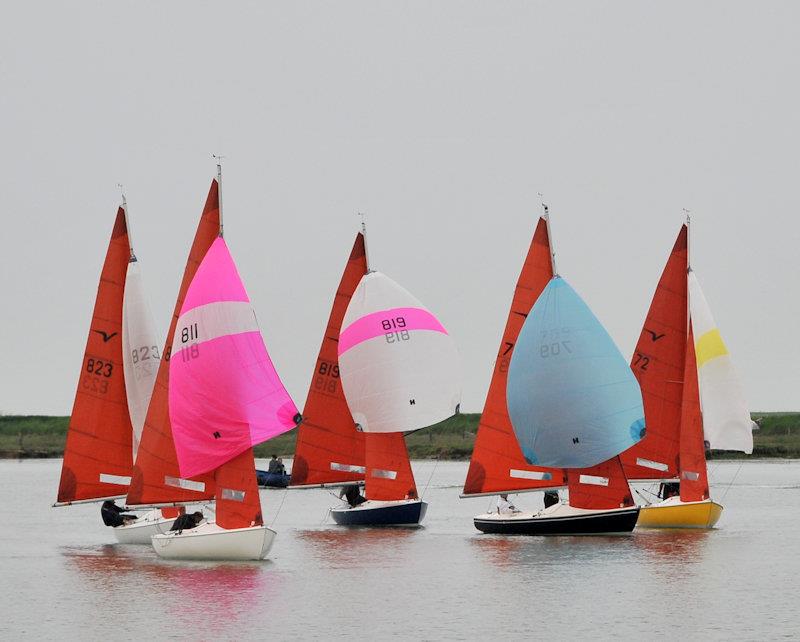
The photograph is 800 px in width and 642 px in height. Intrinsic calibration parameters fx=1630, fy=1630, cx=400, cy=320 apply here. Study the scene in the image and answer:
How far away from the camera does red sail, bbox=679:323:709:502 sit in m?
45.2

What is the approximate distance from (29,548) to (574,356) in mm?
16286

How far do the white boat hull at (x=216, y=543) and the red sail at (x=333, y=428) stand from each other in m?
12.3

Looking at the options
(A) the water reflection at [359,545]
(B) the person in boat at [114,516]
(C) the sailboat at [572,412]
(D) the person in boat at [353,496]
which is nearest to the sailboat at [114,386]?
(B) the person in boat at [114,516]

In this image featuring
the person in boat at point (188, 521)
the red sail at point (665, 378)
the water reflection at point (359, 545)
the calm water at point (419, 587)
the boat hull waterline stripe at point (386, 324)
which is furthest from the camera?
the boat hull waterline stripe at point (386, 324)

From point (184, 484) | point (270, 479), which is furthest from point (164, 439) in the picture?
point (270, 479)

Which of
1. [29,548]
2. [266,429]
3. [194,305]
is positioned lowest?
[29,548]

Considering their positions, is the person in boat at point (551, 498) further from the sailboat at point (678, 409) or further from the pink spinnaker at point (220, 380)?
the pink spinnaker at point (220, 380)

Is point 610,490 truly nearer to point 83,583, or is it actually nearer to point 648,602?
point 648,602

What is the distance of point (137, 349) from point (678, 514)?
1592 cm

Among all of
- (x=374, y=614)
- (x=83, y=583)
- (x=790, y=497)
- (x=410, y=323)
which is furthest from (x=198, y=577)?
(x=790, y=497)

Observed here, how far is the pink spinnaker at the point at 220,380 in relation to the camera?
36.3 meters

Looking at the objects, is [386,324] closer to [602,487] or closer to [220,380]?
[602,487]

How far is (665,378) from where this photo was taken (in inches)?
1832

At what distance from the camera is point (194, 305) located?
122 ft
